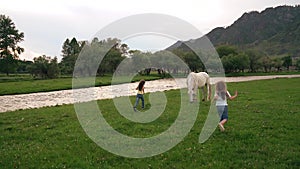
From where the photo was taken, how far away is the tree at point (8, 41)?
240 ft

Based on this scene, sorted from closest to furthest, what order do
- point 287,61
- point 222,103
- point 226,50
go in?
1. point 222,103
2. point 226,50
3. point 287,61

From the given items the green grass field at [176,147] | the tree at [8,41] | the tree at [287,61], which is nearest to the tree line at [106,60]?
the tree at [8,41]

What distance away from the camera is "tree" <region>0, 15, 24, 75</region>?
73250 mm

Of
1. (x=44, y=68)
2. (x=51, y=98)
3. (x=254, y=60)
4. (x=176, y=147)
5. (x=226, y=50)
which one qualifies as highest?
(x=226, y=50)

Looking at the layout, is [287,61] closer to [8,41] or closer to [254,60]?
[254,60]

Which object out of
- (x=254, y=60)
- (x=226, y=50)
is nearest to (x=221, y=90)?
(x=226, y=50)

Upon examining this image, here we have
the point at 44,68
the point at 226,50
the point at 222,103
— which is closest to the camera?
the point at 222,103

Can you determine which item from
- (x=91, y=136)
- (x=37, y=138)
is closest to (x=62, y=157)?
(x=91, y=136)

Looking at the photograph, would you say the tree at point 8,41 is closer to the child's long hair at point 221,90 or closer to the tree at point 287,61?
the child's long hair at point 221,90

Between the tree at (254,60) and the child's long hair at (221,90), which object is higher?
the tree at (254,60)

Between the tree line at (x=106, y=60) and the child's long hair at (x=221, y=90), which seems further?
the tree line at (x=106, y=60)

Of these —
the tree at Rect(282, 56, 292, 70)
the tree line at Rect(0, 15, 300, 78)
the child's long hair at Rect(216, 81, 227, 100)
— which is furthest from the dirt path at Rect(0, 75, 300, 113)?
the tree at Rect(282, 56, 292, 70)

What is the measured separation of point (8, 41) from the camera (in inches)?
2904

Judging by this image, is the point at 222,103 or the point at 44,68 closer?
the point at 222,103
